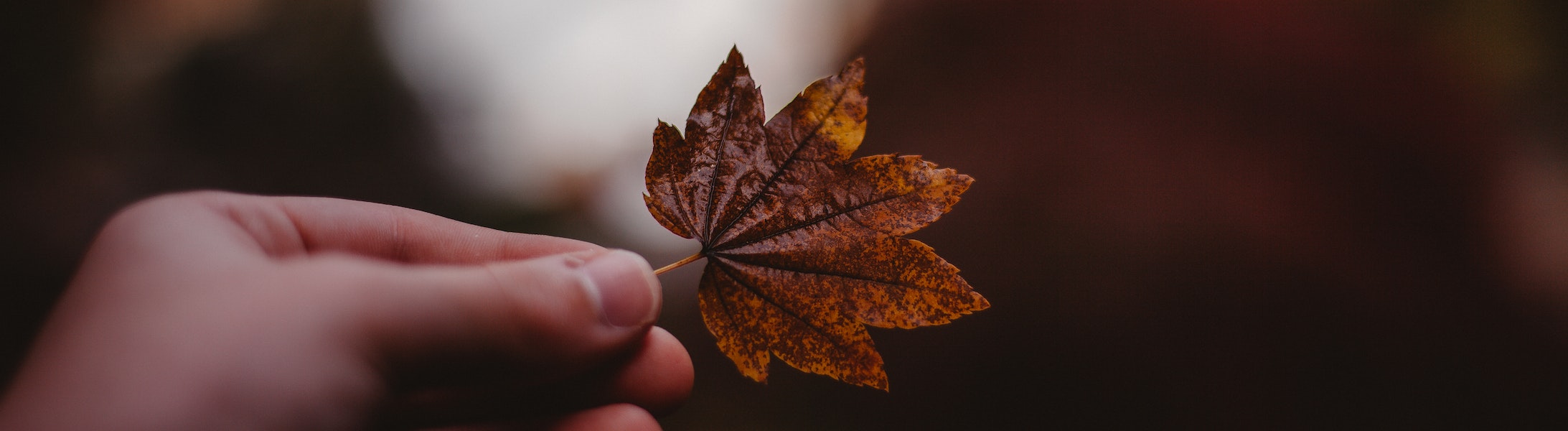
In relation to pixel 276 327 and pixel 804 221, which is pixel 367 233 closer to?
pixel 276 327

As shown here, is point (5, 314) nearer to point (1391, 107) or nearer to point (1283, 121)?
point (1283, 121)

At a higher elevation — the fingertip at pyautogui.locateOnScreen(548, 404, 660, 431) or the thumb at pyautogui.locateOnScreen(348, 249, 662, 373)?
the thumb at pyautogui.locateOnScreen(348, 249, 662, 373)

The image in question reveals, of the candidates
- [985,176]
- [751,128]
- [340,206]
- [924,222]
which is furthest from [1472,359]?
[340,206]

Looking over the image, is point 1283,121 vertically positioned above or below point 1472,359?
above

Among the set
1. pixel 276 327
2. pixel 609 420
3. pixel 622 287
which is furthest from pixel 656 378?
pixel 276 327

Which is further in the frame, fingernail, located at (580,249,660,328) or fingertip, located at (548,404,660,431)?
fingertip, located at (548,404,660,431)

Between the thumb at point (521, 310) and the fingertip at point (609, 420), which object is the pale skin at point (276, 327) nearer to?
the thumb at point (521, 310)

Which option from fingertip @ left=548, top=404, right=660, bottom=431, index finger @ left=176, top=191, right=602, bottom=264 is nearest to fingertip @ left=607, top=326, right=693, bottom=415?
fingertip @ left=548, top=404, right=660, bottom=431

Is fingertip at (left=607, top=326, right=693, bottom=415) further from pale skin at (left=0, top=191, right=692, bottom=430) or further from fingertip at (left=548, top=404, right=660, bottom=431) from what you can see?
pale skin at (left=0, top=191, right=692, bottom=430)
